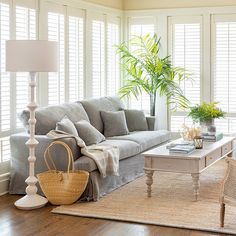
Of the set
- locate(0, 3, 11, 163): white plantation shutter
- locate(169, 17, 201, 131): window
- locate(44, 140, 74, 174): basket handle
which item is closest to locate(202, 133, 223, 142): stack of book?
locate(169, 17, 201, 131): window

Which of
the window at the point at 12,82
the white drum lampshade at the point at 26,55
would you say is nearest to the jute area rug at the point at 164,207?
the window at the point at 12,82

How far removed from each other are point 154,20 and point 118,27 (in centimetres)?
57

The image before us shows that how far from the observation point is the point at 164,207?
5195 millimetres

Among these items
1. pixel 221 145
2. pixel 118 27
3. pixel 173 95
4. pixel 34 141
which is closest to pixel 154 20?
pixel 118 27

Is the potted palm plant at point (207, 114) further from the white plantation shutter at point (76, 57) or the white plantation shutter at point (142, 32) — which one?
the white plantation shutter at point (142, 32)

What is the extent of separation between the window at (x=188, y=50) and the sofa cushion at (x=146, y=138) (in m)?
0.99

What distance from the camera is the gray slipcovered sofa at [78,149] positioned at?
543cm

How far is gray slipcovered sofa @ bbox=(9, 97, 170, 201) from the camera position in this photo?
5434 mm

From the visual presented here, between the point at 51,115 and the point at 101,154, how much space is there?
2.54 feet

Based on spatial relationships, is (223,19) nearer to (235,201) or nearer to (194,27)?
(194,27)

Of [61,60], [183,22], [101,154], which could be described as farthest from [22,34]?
[183,22]

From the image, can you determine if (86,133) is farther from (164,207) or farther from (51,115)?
(164,207)

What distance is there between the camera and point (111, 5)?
820 centimetres

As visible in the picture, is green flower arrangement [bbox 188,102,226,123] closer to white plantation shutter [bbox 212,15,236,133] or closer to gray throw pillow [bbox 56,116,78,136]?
white plantation shutter [bbox 212,15,236,133]
